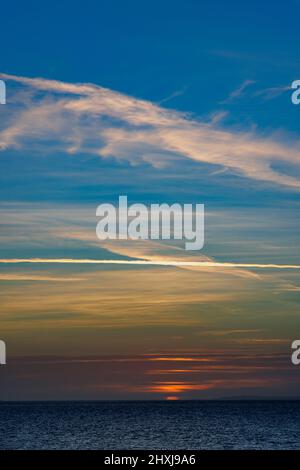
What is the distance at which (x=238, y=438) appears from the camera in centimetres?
13888
